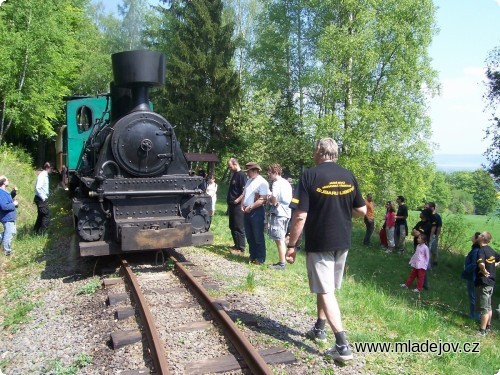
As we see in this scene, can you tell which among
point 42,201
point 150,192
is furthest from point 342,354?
point 42,201

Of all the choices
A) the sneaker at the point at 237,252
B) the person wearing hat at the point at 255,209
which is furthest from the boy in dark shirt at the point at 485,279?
the sneaker at the point at 237,252

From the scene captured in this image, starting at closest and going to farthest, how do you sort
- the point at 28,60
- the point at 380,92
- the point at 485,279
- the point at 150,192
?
1. the point at 150,192
2. the point at 485,279
3. the point at 28,60
4. the point at 380,92

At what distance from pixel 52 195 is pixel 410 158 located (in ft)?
50.3

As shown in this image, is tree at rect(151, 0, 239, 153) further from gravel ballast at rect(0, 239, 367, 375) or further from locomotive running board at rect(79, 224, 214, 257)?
gravel ballast at rect(0, 239, 367, 375)

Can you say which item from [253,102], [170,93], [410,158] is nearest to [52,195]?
[170,93]

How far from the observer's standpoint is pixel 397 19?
19.8 meters

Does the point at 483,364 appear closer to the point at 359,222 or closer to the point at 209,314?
the point at 209,314

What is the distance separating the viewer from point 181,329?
14.3 feet

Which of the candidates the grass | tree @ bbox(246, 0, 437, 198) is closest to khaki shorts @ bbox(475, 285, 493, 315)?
the grass

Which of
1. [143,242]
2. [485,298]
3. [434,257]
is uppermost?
[143,242]

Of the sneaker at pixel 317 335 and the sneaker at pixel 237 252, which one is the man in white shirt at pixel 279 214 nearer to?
the sneaker at pixel 237 252

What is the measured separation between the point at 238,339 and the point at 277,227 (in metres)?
3.38

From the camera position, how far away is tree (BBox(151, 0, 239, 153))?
24219 mm

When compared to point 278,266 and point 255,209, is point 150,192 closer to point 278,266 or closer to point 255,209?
point 255,209
